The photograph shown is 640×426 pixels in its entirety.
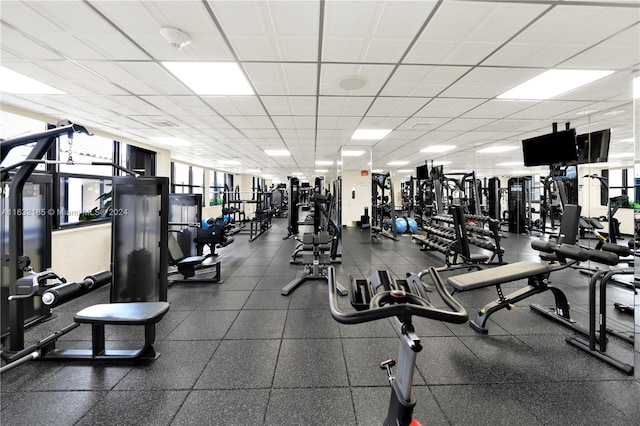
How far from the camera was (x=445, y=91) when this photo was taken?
10.1 ft

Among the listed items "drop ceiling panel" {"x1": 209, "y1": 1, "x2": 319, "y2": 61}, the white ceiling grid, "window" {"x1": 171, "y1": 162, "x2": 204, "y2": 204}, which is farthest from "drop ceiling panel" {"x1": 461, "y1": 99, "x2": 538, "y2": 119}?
"window" {"x1": 171, "y1": 162, "x2": 204, "y2": 204}

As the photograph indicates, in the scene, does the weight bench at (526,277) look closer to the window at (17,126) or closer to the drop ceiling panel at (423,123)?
the drop ceiling panel at (423,123)

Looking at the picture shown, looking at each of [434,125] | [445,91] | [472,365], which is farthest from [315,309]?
[434,125]

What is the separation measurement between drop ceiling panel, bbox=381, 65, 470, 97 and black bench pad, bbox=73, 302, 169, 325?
3.06 meters

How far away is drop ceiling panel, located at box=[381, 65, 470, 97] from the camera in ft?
8.30

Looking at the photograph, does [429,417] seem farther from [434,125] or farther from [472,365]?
[434,125]

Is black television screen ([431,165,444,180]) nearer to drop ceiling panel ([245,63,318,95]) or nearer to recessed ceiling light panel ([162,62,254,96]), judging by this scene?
drop ceiling panel ([245,63,318,95])

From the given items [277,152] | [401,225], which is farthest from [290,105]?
[401,225]

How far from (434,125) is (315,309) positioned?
3738 millimetres

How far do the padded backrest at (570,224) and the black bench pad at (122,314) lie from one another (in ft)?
13.1

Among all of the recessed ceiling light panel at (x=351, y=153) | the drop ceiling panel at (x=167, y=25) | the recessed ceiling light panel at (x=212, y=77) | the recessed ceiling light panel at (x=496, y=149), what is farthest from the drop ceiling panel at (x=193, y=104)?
the recessed ceiling light panel at (x=496, y=149)

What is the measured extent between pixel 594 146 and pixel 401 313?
5338mm

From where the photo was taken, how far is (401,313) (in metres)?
0.90

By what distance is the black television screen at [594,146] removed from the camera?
3895mm
